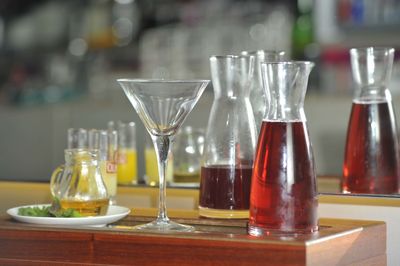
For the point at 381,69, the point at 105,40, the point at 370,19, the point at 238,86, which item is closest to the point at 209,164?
the point at 238,86

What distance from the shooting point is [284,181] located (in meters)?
1.46

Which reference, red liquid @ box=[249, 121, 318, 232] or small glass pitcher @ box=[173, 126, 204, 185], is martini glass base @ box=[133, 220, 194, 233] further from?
small glass pitcher @ box=[173, 126, 204, 185]

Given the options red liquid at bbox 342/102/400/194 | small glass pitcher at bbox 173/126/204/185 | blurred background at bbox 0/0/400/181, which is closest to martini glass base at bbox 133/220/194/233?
red liquid at bbox 342/102/400/194

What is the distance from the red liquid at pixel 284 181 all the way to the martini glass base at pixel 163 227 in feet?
0.35

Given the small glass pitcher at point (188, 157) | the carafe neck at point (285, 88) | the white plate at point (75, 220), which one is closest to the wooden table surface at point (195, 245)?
the white plate at point (75, 220)

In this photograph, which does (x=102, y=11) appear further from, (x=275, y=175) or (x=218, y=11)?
(x=275, y=175)

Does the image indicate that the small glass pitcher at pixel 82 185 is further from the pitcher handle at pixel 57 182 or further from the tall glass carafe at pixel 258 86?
the tall glass carafe at pixel 258 86

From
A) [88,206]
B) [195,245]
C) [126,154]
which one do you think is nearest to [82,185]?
[88,206]

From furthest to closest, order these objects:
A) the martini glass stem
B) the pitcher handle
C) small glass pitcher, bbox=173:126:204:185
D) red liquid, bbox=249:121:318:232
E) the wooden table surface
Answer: small glass pitcher, bbox=173:126:204:185, the pitcher handle, the martini glass stem, red liquid, bbox=249:121:318:232, the wooden table surface

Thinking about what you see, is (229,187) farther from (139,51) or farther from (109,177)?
(139,51)

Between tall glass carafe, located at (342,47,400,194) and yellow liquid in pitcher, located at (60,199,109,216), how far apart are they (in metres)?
0.45

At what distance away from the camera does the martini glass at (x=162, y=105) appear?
5.02 ft

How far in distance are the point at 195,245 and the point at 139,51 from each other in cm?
412

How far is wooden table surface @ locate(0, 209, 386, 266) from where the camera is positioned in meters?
1.35
